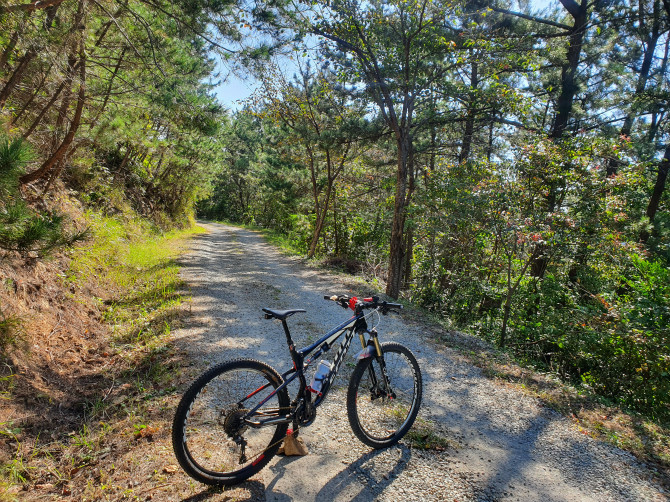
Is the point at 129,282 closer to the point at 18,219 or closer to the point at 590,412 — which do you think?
the point at 18,219

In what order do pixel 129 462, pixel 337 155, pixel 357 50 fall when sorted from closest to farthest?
pixel 129 462 < pixel 357 50 < pixel 337 155

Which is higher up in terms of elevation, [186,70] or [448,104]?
[448,104]

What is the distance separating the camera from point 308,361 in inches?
108

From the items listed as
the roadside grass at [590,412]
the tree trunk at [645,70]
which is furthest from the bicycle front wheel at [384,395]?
the tree trunk at [645,70]

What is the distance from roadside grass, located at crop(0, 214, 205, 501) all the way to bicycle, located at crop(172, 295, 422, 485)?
0.41 meters

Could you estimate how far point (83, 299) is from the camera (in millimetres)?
5406

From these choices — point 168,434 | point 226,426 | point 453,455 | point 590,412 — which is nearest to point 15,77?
point 168,434

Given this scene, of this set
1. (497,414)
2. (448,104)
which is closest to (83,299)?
(497,414)

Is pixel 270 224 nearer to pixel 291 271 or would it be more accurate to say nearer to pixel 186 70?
pixel 291 271

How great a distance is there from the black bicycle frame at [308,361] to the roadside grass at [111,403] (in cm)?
80

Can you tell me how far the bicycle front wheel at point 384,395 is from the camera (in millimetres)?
2900

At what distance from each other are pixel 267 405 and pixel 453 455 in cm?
161

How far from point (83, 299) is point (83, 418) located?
2.80 metres

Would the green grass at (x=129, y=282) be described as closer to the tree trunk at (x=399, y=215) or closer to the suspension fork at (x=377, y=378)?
the suspension fork at (x=377, y=378)
